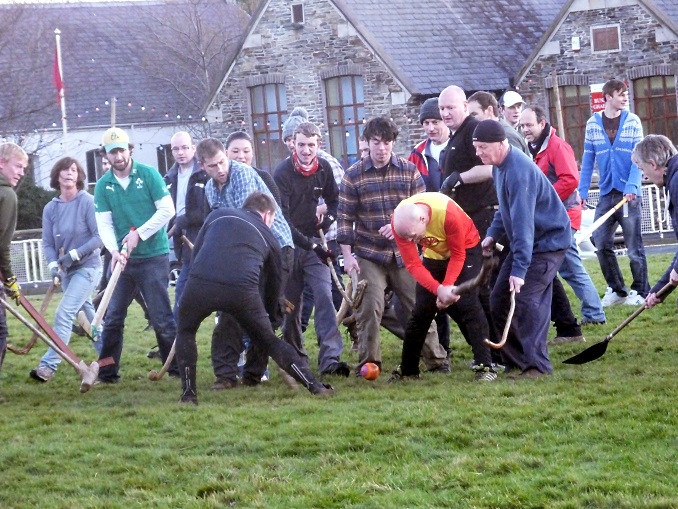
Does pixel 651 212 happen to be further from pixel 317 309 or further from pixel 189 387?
pixel 189 387

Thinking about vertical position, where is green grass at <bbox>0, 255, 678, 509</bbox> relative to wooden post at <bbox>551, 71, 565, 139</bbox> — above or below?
below

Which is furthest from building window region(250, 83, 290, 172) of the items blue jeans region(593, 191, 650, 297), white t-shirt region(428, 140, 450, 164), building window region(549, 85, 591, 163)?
white t-shirt region(428, 140, 450, 164)

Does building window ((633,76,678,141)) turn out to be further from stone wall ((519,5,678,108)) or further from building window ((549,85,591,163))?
building window ((549,85,591,163))

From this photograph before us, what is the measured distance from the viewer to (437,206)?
8570 mm

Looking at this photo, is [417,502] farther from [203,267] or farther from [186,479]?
[203,267]

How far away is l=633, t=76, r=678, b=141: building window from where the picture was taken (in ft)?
104

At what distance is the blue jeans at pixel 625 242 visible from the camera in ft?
42.0

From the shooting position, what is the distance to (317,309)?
1034 centimetres

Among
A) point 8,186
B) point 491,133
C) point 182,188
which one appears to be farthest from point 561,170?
point 8,186

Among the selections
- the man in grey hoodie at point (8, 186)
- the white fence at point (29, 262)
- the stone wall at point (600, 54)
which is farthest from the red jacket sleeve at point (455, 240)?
the stone wall at point (600, 54)

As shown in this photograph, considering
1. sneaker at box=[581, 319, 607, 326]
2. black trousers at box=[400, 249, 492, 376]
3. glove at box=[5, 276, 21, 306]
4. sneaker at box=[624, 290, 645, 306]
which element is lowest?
sneaker at box=[581, 319, 607, 326]

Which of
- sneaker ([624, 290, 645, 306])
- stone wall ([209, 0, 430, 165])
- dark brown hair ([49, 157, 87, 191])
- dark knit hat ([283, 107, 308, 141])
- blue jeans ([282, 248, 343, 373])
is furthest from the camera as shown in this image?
stone wall ([209, 0, 430, 165])

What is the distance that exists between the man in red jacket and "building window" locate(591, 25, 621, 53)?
840 inches

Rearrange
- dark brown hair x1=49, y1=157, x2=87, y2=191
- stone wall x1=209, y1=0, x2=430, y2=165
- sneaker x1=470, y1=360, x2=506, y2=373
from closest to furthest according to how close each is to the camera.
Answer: sneaker x1=470, y1=360, x2=506, y2=373 < dark brown hair x1=49, y1=157, x2=87, y2=191 < stone wall x1=209, y1=0, x2=430, y2=165
